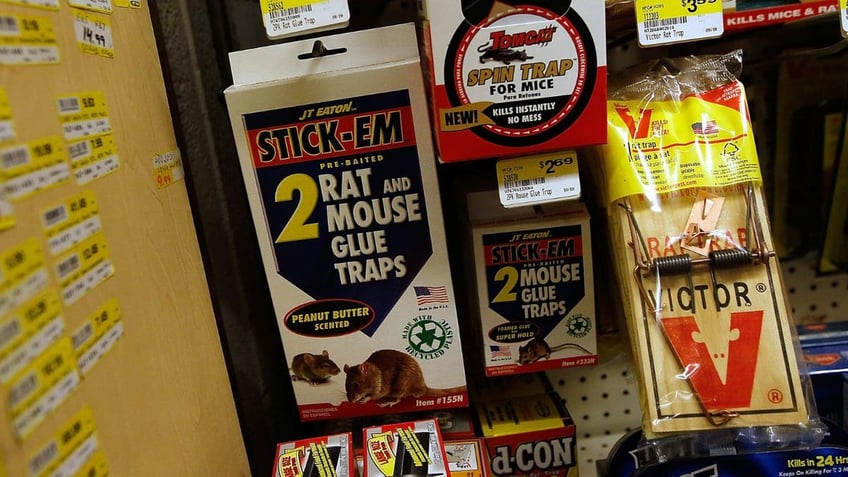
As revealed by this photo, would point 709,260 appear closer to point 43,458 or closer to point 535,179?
point 535,179

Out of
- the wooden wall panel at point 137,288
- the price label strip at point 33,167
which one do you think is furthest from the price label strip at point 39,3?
the price label strip at point 33,167

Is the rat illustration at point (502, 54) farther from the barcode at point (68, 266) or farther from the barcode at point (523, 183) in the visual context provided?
the barcode at point (68, 266)

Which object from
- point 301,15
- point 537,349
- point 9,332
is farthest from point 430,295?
point 9,332

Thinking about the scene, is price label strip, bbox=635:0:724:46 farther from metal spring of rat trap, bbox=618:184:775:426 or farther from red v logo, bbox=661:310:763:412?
red v logo, bbox=661:310:763:412

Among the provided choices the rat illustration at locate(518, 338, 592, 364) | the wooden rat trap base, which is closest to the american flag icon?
the rat illustration at locate(518, 338, 592, 364)

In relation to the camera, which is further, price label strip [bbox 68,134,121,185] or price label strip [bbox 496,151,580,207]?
price label strip [bbox 496,151,580,207]

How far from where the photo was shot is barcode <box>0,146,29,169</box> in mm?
506

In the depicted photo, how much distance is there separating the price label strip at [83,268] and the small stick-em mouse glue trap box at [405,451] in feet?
1.35

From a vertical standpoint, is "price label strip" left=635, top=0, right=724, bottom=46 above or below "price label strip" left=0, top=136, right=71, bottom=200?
above

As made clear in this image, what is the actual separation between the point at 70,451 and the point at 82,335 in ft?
0.34

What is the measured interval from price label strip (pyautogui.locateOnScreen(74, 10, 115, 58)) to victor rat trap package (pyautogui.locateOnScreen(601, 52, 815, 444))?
0.62 m

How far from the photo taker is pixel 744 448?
2.80 ft

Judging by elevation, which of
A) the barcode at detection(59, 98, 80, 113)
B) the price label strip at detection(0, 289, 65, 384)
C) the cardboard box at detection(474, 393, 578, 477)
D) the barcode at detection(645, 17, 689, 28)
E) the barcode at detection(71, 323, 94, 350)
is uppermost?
the barcode at detection(645, 17, 689, 28)

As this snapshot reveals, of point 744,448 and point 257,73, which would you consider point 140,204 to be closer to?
point 257,73
